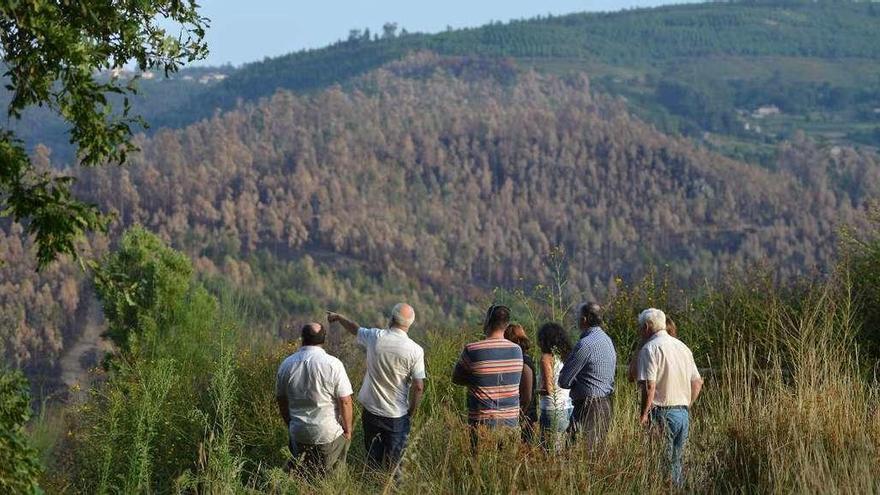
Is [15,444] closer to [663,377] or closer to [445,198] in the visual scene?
[663,377]

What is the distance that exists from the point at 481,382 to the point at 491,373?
0.08 m

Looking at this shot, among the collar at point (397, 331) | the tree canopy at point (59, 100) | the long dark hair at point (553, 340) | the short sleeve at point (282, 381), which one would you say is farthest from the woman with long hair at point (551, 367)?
the tree canopy at point (59, 100)

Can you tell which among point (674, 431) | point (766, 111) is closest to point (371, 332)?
point (674, 431)

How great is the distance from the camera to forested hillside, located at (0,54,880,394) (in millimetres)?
113438

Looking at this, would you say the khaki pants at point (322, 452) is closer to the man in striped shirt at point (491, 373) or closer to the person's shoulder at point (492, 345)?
the man in striped shirt at point (491, 373)

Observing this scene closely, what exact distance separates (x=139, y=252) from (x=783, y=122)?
169 metres

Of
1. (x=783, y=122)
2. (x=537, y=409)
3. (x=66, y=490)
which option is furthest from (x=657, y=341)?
(x=783, y=122)

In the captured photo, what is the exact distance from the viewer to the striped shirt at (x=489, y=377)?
28.1ft

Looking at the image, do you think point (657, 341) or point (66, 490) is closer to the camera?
point (657, 341)

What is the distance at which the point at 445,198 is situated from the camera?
143500mm

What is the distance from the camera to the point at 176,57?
686 centimetres

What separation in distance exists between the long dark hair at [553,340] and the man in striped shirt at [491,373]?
0.33 metres

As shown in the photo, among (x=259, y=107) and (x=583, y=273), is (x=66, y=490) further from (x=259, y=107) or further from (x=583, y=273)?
(x=259, y=107)

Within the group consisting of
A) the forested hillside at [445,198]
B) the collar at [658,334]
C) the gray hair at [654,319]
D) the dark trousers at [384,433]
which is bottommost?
the forested hillside at [445,198]
